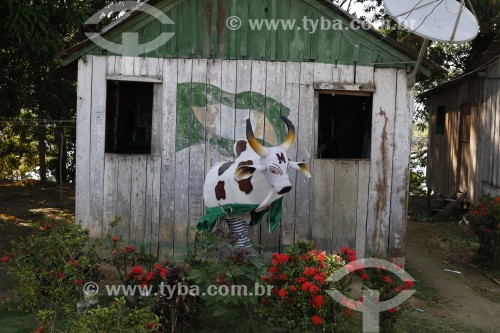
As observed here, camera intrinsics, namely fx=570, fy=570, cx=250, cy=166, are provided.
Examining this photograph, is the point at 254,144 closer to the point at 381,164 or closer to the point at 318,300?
the point at 318,300

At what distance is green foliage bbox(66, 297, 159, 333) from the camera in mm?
4580

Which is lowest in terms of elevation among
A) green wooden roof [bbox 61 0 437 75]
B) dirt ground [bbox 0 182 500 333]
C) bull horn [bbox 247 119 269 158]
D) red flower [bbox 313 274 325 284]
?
dirt ground [bbox 0 182 500 333]

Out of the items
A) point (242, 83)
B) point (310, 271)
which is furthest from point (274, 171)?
point (242, 83)

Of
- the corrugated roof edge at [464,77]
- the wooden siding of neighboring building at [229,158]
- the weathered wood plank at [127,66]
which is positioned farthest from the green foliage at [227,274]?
the corrugated roof edge at [464,77]

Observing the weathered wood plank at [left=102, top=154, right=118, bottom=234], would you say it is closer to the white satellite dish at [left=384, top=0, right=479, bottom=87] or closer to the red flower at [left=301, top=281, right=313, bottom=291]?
the red flower at [left=301, top=281, right=313, bottom=291]

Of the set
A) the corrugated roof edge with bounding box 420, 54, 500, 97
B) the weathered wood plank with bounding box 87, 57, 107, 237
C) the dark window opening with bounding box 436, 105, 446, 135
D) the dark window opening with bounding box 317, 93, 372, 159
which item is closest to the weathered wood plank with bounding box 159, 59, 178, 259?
the weathered wood plank with bounding box 87, 57, 107, 237

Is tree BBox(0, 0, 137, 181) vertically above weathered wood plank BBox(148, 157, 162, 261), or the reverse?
tree BBox(0, 0, 137, 181)

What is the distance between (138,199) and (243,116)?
195 cm

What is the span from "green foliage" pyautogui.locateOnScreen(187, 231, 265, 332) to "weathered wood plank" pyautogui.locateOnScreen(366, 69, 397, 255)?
294 centimetres

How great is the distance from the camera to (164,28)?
8.15 meters

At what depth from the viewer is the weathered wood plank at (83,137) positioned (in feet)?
26.7

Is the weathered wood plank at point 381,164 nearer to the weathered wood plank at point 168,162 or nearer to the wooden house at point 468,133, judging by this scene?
the weathered wood plank at point 168,162

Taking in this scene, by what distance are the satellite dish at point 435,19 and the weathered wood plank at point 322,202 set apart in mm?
2349

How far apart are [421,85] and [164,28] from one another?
14.1m
